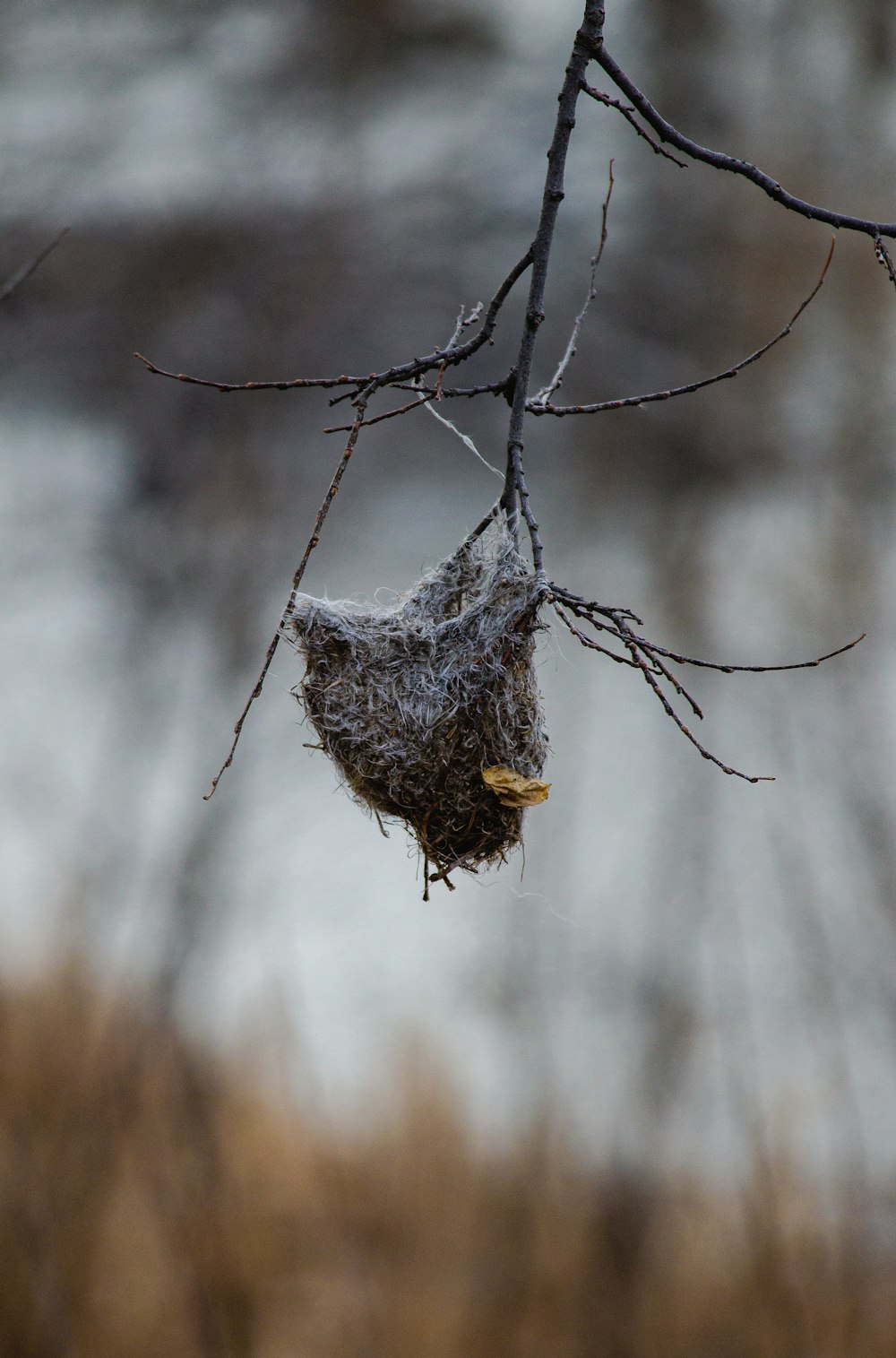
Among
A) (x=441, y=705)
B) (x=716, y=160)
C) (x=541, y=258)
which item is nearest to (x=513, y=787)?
(x=441, y=705)

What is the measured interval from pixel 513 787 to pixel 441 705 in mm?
171

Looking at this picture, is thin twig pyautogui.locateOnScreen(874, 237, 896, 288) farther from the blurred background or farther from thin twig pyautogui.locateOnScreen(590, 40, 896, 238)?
the blurred background

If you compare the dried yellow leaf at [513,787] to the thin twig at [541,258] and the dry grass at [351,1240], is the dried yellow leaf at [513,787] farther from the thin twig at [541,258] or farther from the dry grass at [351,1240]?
the dry grass at [351,1240]

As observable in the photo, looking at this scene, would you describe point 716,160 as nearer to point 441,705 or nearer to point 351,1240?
point 441,705

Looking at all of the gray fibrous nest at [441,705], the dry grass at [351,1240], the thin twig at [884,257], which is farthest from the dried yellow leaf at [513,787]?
the dry grass at [351,1240]

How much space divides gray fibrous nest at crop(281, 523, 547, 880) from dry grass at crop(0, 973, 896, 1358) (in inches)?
139

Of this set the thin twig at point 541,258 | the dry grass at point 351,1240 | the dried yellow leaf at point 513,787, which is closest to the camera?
the thin twig at point 541,258

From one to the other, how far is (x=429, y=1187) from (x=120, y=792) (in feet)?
7.58

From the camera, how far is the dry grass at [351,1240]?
4.36 m

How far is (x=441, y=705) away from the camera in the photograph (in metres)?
1.52

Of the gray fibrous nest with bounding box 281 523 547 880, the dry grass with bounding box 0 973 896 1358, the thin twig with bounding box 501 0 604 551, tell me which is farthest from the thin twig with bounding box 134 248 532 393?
the dry grass with bounding box 0 973 896 1358

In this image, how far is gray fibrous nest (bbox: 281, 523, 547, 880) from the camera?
1492mm

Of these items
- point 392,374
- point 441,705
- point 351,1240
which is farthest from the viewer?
point 351,1240

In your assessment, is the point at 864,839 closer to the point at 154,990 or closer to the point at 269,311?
the point at 154,990
